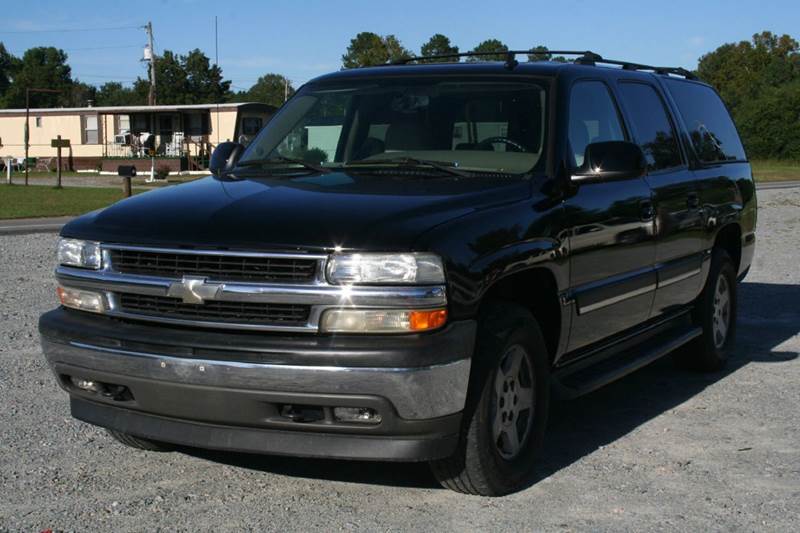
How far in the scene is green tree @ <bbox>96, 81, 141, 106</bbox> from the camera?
355 feet

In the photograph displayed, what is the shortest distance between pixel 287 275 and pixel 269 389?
0.44m

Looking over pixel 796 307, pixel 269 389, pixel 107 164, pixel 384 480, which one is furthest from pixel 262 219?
pixel 107 164

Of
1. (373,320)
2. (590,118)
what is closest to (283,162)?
(590,118)

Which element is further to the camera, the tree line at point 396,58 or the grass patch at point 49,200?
the tree line at point 396,58

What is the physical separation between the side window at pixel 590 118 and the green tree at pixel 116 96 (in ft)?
316

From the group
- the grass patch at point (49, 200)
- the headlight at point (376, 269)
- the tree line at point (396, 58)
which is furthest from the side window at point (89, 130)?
the headlight at point (376, 269)

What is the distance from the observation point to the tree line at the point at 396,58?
185 ft

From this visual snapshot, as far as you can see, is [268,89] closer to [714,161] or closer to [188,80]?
[188,80]

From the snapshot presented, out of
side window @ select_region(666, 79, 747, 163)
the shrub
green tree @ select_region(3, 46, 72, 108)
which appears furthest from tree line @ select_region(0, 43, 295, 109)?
side window @ select_region(666, 79, 747, 163)

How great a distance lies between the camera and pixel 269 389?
13.4 feet

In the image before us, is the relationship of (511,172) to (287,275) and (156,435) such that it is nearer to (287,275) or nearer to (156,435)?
(287,275)

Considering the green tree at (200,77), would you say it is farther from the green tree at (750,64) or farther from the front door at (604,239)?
the front door at (604,239)

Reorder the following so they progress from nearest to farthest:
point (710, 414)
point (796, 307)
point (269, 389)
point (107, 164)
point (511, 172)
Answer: point (269, 389) → point (511, 172) → point (710, 414) → point (796, 307) → point (107, 164)

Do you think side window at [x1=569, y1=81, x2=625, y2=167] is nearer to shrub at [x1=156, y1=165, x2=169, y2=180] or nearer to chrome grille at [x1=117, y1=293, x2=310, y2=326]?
chrome grille at [x1=117, y1=293, x2=310, y2=326]
